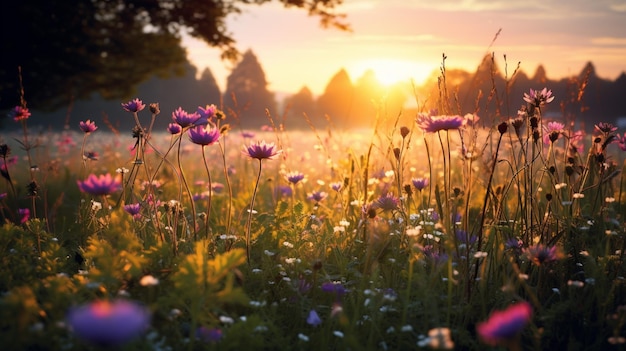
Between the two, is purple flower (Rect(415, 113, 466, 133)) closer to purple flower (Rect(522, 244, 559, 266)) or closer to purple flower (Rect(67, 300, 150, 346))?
purple flower (Rect(522, 244, 559, 266))

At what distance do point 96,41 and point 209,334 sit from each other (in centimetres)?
717

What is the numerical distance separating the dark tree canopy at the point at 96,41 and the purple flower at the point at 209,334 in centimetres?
575

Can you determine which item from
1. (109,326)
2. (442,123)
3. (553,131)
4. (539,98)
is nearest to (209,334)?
(109,326)

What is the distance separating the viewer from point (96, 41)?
7824mm

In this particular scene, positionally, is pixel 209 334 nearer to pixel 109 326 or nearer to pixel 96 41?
pixel 109 326

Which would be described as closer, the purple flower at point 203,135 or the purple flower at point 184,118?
the purple flower at point 203,135

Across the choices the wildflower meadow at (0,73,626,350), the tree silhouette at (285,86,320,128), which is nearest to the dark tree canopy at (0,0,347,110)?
the wildflower meadow at (0,73,626,350)

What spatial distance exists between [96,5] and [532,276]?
696cm

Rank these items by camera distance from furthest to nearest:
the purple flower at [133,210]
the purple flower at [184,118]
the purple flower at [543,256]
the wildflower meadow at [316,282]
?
the purple flower at [133,210], the purple flower at [184,118], the purple flower at [543,256], the wildflower meadow at [316,282]

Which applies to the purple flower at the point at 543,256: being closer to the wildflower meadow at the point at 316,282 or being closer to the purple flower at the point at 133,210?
the wildflower meadow at the point at 316,282

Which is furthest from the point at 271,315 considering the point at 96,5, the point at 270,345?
the point at 96,5

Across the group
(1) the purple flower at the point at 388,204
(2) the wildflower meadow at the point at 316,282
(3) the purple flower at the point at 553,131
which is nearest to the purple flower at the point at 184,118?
(2) the wildflower meadow at the point at 316,282

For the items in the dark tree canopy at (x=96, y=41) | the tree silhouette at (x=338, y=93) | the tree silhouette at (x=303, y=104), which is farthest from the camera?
the tree silhouette at (x=303, y=104)

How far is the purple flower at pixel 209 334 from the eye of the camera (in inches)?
69.4
